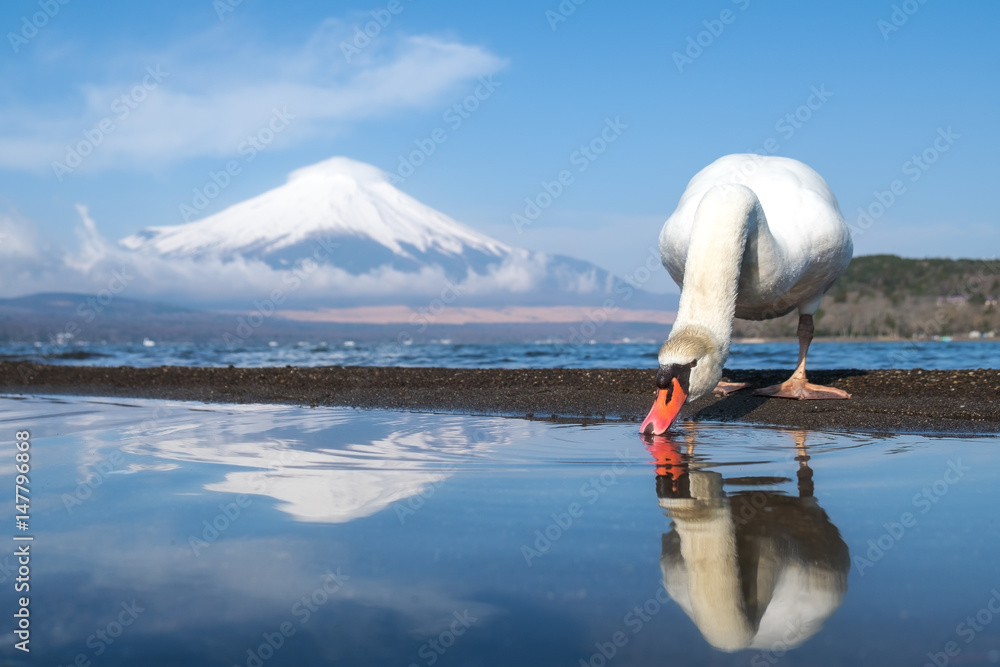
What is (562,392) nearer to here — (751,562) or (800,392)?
(800,392)

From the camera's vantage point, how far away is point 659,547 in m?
3.80

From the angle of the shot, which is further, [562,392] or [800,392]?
[562,392]

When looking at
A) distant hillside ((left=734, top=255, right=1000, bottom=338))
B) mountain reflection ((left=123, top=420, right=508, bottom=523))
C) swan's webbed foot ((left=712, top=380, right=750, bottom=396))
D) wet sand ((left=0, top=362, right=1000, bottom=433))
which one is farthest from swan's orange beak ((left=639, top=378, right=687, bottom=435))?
distant hillside ((left=734, top=255, right=1000, bottom=338))

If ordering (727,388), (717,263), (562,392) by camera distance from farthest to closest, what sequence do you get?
1. (562,392)
2. (727,388)
3. (717,263)

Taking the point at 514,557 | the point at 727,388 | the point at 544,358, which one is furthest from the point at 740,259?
the point at 544,358

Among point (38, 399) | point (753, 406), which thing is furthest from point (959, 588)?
point (38, 399)

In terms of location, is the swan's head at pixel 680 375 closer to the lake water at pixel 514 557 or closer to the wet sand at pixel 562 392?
the lake water at pixel 514 557

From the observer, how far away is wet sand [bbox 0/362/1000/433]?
9141mm

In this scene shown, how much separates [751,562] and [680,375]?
334cm

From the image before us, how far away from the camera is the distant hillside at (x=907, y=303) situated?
101 metres

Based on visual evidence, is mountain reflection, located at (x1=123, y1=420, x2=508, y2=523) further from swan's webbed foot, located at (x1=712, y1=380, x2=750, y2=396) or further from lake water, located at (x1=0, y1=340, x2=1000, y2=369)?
lake water, located at (x1=0, y1=340, x2=1000, y2=369)

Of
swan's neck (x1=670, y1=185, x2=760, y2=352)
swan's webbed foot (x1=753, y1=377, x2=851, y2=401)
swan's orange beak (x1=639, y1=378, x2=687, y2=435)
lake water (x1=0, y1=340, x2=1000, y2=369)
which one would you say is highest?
swan's neck (x1=670, y1=185, x2=760, y2=352)

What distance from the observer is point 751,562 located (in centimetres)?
357

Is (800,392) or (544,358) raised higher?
(800,392)
